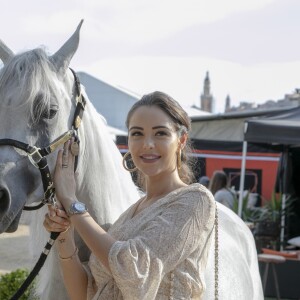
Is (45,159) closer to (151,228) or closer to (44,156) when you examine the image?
(44,156)

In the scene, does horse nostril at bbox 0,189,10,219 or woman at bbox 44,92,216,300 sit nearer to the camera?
woman at bbox 44,92,216,300

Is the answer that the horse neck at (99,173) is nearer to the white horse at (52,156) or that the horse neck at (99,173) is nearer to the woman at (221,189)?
the white horse at (52,156)

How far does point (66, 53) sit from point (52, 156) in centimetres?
40

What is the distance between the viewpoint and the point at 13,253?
10.2 meters

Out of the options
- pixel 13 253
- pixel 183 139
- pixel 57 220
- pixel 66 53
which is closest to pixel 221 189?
pixel 13 253

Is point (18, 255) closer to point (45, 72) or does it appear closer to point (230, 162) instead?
point (230, 162)

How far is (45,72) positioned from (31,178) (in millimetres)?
378

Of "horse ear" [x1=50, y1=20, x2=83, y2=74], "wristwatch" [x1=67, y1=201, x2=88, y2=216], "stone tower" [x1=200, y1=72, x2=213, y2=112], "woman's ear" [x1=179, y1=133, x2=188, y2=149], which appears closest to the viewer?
"wristwatch" [x1=67, y1=201, x2=88, y2=216]

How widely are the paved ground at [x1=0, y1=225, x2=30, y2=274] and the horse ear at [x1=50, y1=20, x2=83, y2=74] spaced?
22.0 ft

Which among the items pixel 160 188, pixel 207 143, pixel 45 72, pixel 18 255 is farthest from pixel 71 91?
pixel 207 143

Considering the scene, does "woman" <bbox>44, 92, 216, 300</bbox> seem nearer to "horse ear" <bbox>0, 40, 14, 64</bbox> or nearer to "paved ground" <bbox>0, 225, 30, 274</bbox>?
"horse ear" <bbox>0, 40, 14, 64</bbox>

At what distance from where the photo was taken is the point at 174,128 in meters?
2.04

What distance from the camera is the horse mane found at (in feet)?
6.96

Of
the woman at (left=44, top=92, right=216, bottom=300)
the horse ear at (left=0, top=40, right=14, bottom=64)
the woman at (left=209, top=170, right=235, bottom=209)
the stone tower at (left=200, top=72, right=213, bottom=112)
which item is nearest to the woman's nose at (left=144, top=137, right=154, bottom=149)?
the woman at (left=44, top=92, right=216, bottom=300)
